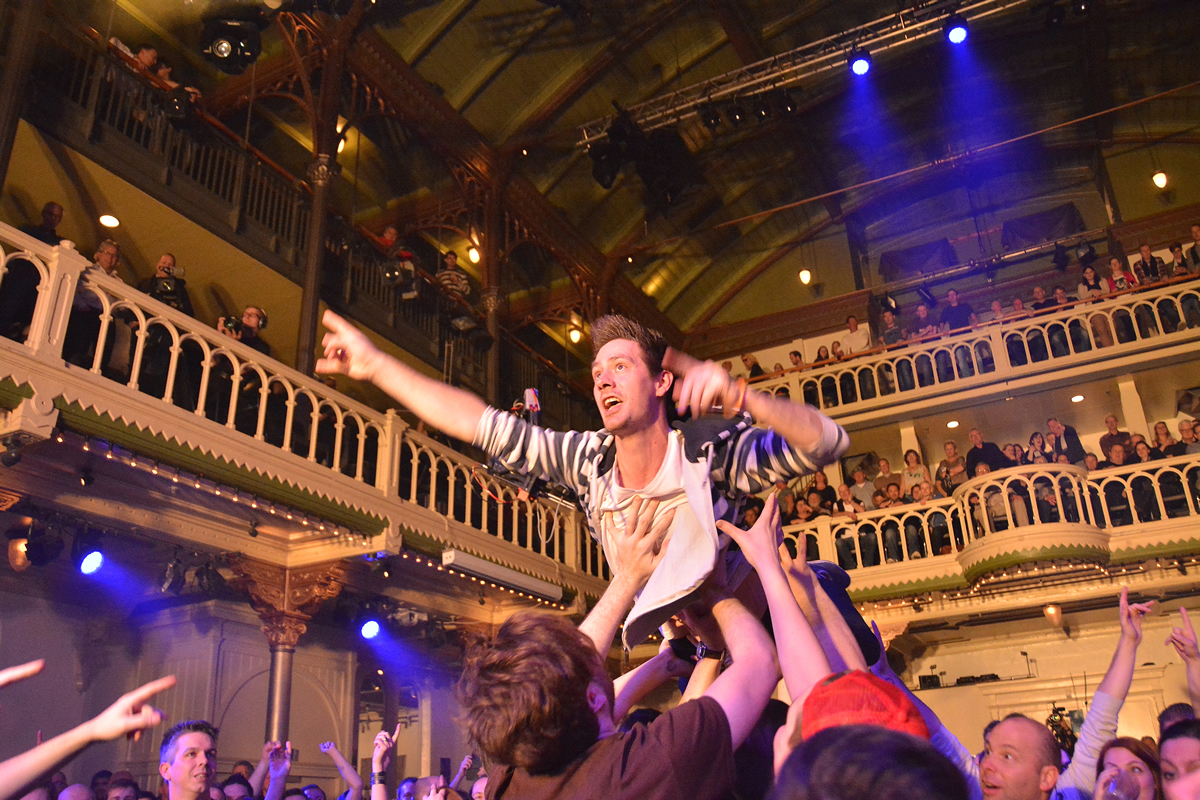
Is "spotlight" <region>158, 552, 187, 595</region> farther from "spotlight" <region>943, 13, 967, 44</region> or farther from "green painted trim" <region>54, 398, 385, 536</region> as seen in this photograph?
"spotlight" <region>943, 13, 967, 44</region>

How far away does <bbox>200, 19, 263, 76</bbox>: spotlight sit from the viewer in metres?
8.91

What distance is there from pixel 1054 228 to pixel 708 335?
245 inches

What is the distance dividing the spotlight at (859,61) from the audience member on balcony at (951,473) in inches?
209

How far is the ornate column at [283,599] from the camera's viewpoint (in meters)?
8.55

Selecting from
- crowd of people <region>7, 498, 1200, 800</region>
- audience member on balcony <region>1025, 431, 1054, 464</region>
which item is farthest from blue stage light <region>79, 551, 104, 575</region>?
audience member on balcony <region>1025, 431, 1054, 464</region>

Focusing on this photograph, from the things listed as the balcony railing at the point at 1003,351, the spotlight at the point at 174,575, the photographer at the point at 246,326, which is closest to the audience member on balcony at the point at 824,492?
the balcony railing at the point at 1003,351

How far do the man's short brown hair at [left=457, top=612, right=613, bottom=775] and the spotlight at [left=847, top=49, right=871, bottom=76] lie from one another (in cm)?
1142

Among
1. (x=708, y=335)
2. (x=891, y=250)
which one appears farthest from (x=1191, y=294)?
(x=708, y=335)

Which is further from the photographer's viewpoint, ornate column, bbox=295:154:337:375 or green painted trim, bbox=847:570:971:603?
green painted trim, bbox=847:570:971:603

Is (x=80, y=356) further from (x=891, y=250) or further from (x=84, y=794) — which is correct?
(x=891, y=250)

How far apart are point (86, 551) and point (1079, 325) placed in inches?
506

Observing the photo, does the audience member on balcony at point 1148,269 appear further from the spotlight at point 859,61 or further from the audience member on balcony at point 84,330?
the audience member on balcony at point 84,330

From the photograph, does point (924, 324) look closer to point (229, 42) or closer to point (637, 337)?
point (229, 42)

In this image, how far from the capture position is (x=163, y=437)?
6602 mm
